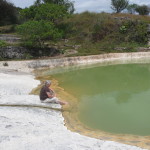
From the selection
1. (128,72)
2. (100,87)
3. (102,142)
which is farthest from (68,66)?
(102,142)

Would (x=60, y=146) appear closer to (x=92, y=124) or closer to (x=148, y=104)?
(x=92, y=124)

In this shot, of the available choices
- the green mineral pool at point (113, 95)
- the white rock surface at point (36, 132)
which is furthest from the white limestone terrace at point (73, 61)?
the white rock surface at point (36, 132)

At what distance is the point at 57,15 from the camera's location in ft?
107

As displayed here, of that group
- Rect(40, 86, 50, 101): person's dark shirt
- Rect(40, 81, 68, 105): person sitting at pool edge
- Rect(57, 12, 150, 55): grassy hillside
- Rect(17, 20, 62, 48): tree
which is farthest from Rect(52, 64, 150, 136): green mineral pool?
Rect(57, 12, 150, 55): grassy hillside

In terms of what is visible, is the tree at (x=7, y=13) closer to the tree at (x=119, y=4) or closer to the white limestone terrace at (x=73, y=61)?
the tree at (x=119, y=4)

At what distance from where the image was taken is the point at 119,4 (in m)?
46.4

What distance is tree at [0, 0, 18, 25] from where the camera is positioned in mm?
40875

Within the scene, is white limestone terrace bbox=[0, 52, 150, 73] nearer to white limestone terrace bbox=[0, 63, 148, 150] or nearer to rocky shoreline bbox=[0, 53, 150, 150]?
rocky shoreline bbox=[0, 53, 150, 150]

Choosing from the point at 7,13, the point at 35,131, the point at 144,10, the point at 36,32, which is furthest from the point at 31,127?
the point at 144,10

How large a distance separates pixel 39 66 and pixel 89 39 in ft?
37.9

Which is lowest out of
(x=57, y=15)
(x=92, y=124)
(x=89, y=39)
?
(x=92, y=124)

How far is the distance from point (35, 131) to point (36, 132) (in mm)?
85

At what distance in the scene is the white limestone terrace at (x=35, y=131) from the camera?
747 cm

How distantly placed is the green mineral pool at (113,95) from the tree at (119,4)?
26.8 metres
